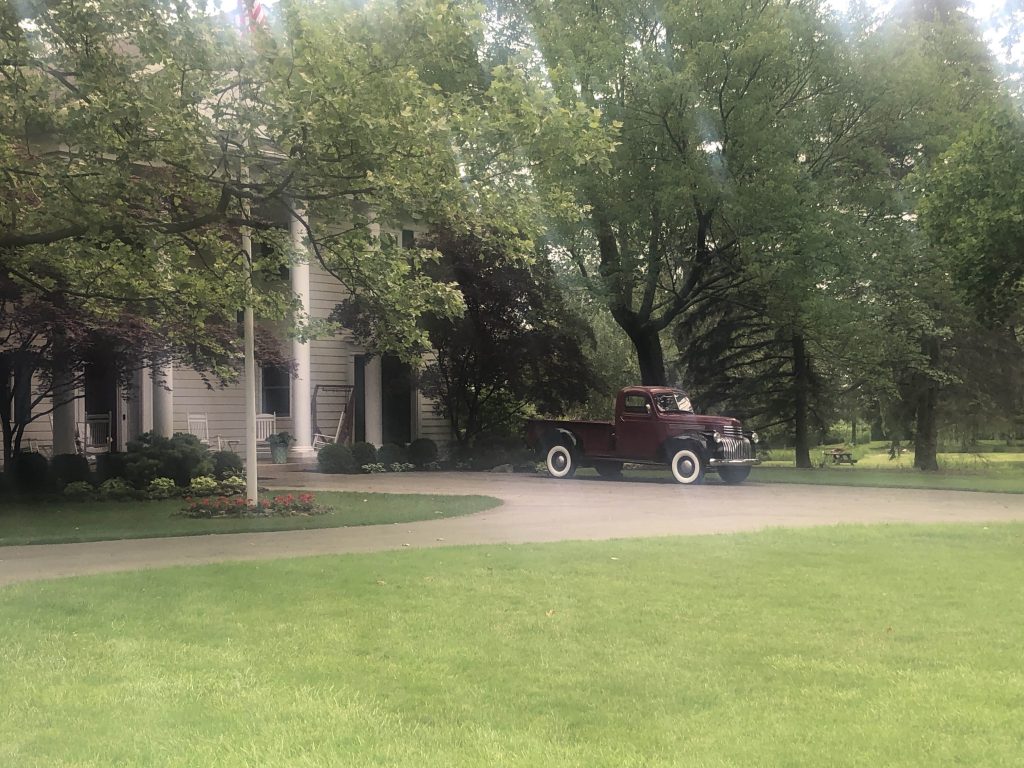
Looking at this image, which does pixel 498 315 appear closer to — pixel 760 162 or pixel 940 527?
pixel 760 162

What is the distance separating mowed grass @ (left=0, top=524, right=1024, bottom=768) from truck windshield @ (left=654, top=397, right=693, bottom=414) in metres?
11.1

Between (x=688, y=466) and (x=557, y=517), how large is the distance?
6.72m

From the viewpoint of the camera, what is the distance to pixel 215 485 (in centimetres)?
1562

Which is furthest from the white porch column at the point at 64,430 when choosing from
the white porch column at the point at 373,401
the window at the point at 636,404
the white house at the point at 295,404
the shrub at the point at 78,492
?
the window at the point at 636,404

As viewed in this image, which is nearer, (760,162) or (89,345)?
(89,345)

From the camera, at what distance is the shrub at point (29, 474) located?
16.3m

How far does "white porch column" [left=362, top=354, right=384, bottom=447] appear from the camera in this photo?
25906 millimetres

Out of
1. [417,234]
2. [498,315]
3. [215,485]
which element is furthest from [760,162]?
[215,485]

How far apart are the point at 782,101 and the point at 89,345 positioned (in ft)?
52.6

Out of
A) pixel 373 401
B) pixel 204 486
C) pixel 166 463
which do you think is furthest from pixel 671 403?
pixel 166 463

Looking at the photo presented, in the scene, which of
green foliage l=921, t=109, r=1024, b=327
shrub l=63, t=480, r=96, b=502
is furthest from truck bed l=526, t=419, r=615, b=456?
shrub l=63, t=480, r=96, b=502

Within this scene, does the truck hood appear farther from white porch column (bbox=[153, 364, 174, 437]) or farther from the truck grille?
white porch column (bbox=[153, 364, 174, 437])

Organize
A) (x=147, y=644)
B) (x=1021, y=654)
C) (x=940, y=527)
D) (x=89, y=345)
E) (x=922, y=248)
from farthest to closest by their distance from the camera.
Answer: (x=922, y=248) → (x=89, y=345) → (x=940, y=527) → (x=147, y=644) → (x=1021, y=654)

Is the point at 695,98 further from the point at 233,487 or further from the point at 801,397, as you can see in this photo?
the point at 233,487
